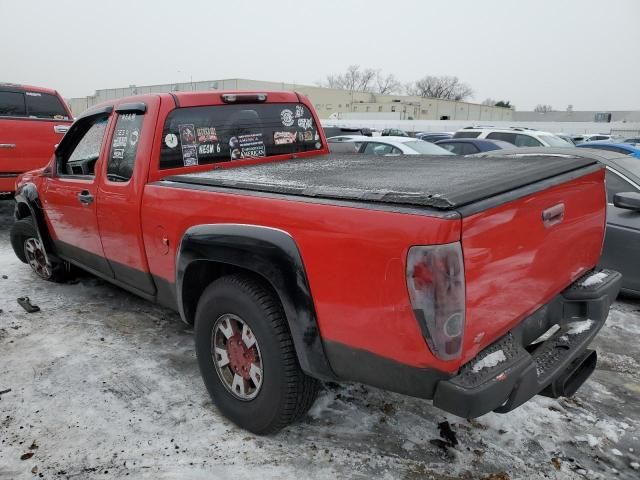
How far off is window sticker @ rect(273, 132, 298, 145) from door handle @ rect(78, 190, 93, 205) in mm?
1513

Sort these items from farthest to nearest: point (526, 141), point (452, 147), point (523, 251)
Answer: point (526, 141) < point (452, 147) < point (523, 251)

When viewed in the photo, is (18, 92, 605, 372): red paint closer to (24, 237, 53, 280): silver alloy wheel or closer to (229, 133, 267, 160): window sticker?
(229, 133, 267, 160): window sticker

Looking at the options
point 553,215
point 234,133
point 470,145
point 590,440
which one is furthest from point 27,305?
point 470,145

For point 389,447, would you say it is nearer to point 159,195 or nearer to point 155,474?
point 155,474

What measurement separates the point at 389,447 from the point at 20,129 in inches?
291

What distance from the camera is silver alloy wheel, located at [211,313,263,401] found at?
8.52 feet

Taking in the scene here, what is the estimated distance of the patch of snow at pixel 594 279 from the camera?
2762mm

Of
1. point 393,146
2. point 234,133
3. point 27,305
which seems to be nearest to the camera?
point 234,133

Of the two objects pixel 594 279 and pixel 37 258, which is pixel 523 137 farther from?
pixel 37 258

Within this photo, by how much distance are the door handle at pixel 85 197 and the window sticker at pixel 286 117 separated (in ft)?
5.45

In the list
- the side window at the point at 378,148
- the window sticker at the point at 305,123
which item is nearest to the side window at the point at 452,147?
the side window at the point at 378,148

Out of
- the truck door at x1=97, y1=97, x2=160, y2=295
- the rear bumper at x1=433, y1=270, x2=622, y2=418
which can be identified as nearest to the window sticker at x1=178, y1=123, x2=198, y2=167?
the truck door at x1=97, y1=97, x2=160, y2=295

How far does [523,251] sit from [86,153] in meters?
3.58

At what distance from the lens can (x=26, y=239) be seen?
5.34 meters
